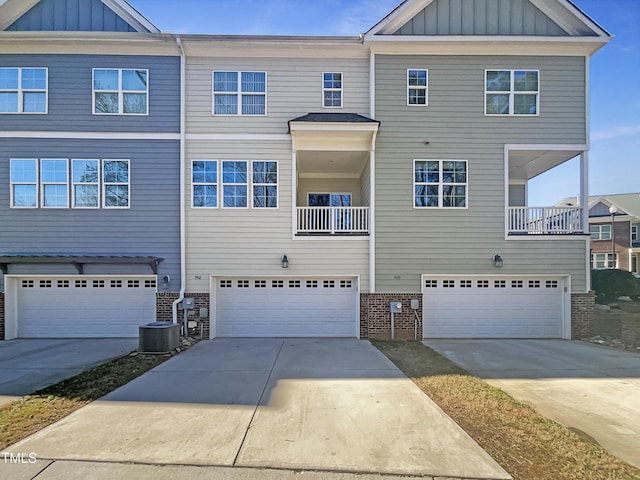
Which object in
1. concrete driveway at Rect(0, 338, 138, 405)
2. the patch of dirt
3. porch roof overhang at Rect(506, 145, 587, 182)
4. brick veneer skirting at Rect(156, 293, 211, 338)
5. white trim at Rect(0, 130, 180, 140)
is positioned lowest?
concrete driveway at Rect(0, 338, 138, 405)

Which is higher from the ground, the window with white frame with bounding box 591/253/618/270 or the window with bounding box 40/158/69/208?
the window with bounding box 40/158/69/208

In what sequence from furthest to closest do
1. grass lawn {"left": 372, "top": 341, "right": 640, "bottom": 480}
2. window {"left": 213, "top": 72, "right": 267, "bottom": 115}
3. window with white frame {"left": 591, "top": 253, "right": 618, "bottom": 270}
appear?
window with white frame {"left": 591, "top": 253, "right": 618, "bottom": 270}
window {"left": 213, "top": 72, "right": 267, "bottom": 115}
grass lawn {"left": 372, "top": 341, "right": 640, "bottom": 480}

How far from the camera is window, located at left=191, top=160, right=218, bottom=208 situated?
33.4ft

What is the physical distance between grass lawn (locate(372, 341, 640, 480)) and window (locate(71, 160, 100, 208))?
32.6ft

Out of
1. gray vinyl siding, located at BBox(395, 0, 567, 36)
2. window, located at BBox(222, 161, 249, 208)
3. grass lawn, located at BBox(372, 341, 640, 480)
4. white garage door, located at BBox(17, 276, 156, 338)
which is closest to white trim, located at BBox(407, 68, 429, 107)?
gray vinyl siding, located at BBox(395, 0, 567, 36)

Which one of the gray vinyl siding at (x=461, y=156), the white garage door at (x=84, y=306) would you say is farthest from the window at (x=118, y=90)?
the gray vinyl siding at (x=461, y=156)

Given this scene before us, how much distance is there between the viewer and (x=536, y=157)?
1091cm

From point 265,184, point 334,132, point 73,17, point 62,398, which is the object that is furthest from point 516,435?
point 73,17

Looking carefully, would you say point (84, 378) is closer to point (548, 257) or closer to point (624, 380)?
point (624, 380)

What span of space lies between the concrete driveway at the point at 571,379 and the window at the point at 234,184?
691 cm

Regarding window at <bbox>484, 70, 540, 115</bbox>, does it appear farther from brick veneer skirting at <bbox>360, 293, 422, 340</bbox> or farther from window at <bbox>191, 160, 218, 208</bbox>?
window at <bbox>191, 160, 218, 208</bbox>

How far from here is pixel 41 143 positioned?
9930 millimetres

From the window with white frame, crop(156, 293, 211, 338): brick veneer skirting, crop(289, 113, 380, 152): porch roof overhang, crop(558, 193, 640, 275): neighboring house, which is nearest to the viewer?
crop(289, 113, 380, 152): porch roof overhang

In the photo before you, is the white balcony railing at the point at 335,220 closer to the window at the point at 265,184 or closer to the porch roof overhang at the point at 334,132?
the window at the point at 265,184
